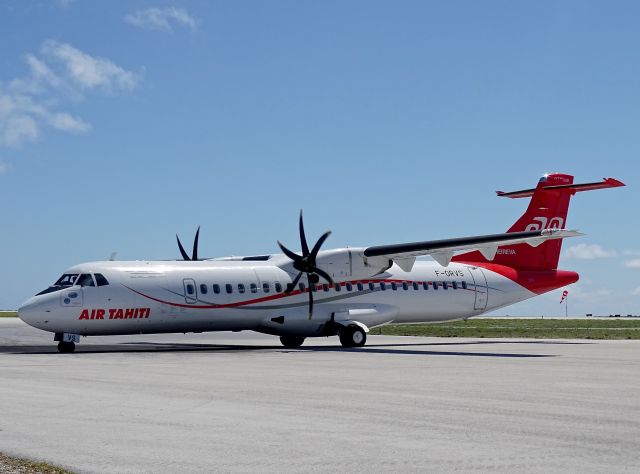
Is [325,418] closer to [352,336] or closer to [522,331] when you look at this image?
[352,336]

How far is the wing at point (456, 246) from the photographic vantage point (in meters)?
29.5

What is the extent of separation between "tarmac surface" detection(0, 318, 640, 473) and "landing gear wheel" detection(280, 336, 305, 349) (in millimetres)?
12883

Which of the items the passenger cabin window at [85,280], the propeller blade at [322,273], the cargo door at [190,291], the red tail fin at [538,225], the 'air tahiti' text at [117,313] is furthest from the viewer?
the red tail fin at [538,225]

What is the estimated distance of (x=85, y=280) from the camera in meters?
29.5

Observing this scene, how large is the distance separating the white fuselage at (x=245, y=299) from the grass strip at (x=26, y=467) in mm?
20788

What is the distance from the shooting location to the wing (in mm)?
29469

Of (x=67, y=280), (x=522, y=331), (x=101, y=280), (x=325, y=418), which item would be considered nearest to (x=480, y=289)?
(x=522, y=331)

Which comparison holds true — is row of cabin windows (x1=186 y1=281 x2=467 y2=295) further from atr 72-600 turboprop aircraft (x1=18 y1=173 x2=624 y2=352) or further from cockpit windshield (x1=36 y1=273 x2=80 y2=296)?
cockpit windshield (x1=36 y1=273 x2=80 y2=296)

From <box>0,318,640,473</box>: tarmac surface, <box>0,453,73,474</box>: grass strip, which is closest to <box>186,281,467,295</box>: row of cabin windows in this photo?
<box>0,318,640,473</box>: tarmac surface

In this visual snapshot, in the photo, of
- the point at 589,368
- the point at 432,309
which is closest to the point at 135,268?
the point at 432,309

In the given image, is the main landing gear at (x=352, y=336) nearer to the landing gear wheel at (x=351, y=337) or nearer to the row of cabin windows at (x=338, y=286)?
the landing gear wheel at (x=351, y=337)

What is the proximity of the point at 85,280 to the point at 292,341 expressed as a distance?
9.18m

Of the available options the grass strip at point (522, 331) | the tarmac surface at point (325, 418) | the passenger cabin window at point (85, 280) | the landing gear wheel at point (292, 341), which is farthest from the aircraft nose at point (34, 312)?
the grass strip at point (522, 331)

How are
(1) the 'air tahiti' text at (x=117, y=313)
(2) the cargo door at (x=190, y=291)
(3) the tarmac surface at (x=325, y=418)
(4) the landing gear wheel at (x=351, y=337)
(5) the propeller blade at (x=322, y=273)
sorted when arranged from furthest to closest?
(4) the landing gear wheel at (x=351, y=337) → (5) the propeller blade at (x=322, y=273) → (2) the cargo door at (x=190, y=291) → (1) the 'air tahiti' text at (x=117, y=313) → (3) the tarmac surface at (x=325, y=418)
